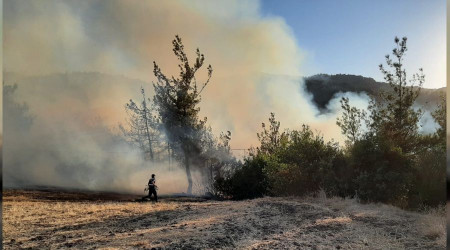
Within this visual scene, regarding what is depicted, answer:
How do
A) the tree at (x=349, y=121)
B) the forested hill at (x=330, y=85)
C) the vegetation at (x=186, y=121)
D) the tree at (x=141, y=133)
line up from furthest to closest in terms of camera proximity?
the forested hill at (x=330, y=85), the tree at (x=141, y=133), the vegetation at (x=186, y=121), the tree at (x=349, y=121)

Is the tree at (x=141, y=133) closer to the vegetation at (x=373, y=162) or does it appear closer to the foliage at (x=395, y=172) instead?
the vegetation at (x=373, y=162)

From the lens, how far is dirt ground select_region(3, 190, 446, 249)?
30.2 feet

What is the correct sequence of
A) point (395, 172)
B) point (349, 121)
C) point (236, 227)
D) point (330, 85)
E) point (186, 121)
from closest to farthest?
point (236, 227), point (395, 172), point (349, 121), point (186, 121), point (330, 85)

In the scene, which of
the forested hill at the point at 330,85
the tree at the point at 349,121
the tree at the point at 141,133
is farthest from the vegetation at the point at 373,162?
the forested hill at the point at 330,85

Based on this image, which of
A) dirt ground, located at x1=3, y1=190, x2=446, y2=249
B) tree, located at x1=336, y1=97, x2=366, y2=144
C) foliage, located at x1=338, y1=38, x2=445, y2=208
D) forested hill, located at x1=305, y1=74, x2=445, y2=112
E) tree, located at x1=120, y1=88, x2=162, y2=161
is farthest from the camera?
forested hill, located at x1=305, y1=74, x2=445, y2=112

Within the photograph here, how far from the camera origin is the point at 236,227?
11.0 meters

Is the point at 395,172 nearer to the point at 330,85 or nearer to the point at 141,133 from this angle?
the point at 141,133

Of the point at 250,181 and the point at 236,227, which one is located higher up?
the point at 236,227

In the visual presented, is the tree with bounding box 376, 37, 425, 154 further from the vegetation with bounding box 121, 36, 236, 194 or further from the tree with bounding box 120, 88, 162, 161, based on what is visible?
the tree with bounding box 120, 88, 162, 161

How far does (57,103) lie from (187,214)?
109ft

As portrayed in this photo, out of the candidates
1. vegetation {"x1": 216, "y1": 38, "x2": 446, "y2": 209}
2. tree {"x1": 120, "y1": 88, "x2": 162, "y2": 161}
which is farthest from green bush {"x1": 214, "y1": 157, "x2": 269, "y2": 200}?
tree {"x1": 120, "y1": 88, "x2": 162, "y2": 161}

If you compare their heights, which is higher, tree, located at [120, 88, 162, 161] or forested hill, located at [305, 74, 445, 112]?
forested hill, located at [305, 74, 445, 112]

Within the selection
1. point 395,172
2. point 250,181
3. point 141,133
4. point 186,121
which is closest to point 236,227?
point 395,172

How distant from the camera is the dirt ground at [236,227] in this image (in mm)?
9195
